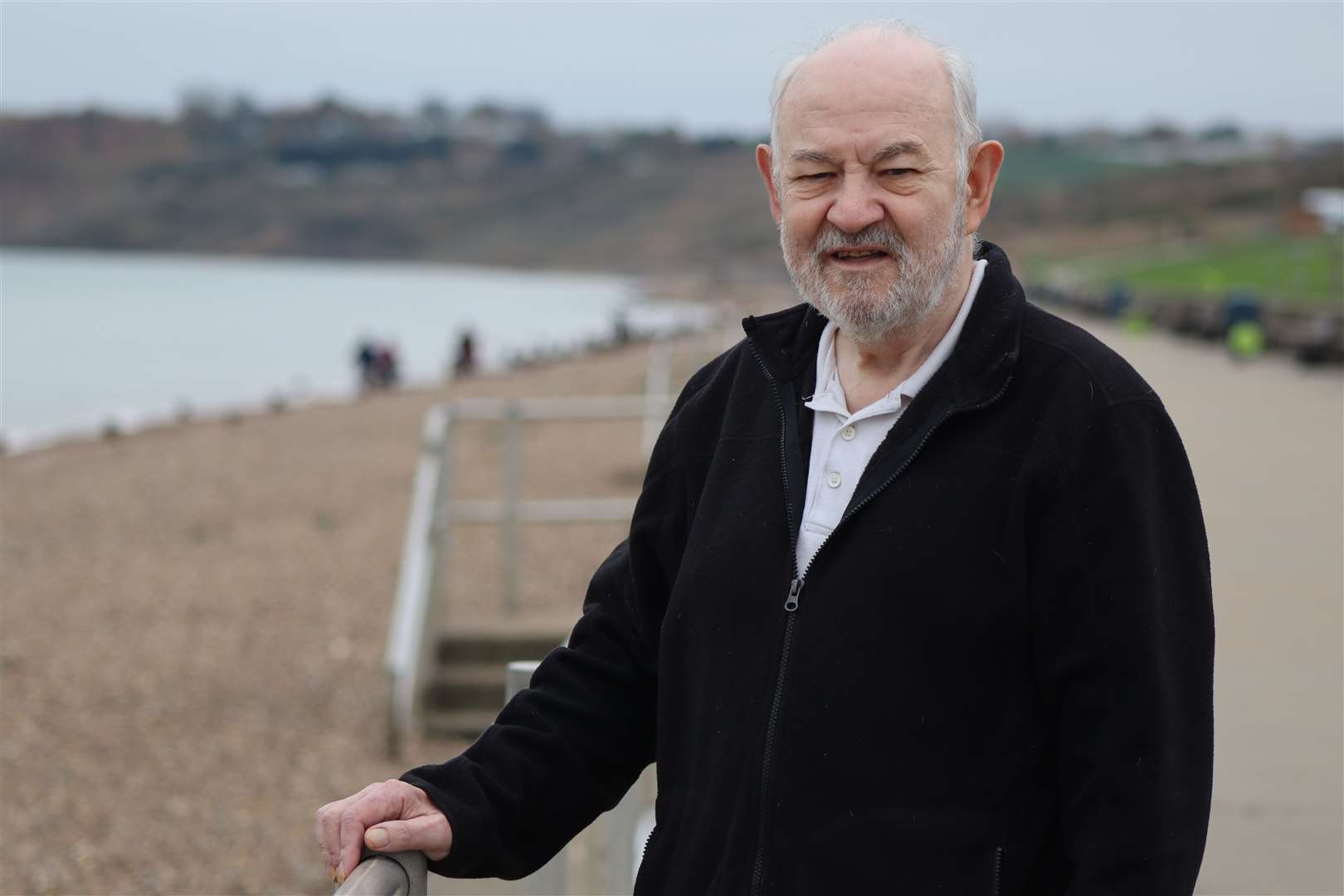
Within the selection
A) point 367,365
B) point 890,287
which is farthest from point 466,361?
point 890,287

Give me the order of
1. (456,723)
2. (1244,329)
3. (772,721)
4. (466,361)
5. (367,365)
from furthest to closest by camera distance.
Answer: (466,361), (367,365), (1244,329), (456,723), (772,721)

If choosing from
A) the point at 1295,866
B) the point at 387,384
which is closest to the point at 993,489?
the point at 1295,866

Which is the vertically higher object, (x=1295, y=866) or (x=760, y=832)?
(x=760, y=832)

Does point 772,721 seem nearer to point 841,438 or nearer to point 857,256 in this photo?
point 841,438

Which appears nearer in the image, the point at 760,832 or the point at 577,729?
the point at 760,832

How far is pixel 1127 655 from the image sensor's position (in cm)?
190

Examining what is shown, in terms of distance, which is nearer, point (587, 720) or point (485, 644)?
point (587, 720)

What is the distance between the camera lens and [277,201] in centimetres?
18000

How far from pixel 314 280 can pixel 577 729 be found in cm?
17431

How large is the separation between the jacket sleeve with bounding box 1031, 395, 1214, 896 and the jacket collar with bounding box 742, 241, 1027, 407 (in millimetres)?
164

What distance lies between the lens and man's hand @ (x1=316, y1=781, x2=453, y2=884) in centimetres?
206

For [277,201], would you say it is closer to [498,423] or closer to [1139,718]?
[498,423]

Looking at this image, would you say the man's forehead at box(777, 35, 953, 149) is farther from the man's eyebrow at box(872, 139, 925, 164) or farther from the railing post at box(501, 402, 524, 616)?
the railing post at box(501, 402, 524, 616)

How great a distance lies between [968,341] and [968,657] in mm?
415
